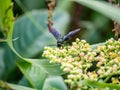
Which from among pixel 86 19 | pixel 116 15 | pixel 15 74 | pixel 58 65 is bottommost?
pixel 15 74

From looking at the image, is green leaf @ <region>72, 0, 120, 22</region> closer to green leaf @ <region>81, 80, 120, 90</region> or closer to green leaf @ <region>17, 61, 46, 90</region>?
green leaf @ <region>81, 80, 120, 90</region>

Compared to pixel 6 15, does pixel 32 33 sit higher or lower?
lower

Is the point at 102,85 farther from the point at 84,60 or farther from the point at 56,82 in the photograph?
the point at 56,82

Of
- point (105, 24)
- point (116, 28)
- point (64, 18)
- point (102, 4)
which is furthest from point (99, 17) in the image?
point (102, 4)

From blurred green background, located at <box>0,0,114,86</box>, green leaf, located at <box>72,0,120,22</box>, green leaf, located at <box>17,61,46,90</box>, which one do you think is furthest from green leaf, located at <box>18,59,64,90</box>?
blurred green background, located at <box>0,0,114,86</box>

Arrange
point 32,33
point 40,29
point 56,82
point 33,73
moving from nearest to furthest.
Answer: point 33,73
point 56,82
point 40,29
point 32,33

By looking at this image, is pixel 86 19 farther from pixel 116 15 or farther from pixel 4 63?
pixel 116 15

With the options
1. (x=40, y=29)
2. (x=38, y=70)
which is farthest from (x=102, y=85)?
(x=40, y=29)
